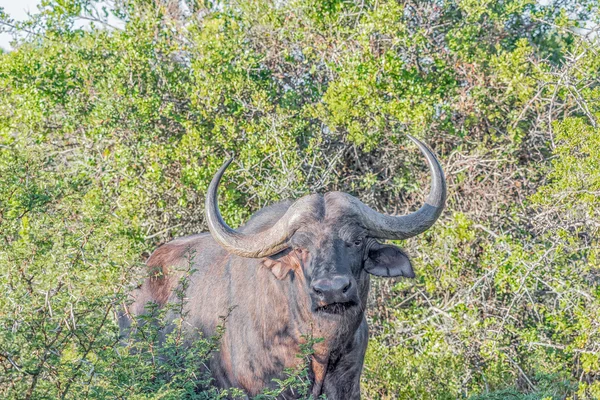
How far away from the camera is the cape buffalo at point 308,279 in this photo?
5.33 metres

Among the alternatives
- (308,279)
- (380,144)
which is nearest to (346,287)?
(308,279)

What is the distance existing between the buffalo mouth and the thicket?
2.30 m

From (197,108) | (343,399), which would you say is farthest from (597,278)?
(197,108)

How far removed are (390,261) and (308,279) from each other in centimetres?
70

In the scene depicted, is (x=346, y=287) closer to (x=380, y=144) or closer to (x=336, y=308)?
(x=336, y=308)

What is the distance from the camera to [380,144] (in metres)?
8.88

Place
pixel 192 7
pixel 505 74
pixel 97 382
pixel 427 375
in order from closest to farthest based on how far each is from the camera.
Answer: pixel 97 382 → pixel 427 375 → pixel 505 74 → pixel 192 7

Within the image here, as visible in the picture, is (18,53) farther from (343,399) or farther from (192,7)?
(343,399)

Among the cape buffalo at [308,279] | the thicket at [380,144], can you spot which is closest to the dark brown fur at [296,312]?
the cape buffalo at [308,279]

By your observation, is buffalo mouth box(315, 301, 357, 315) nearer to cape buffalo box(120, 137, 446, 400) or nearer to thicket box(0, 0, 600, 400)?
cape buffalo box(120, 137, 446, 400)

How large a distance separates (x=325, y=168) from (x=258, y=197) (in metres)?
0.81

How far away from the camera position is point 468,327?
774 cm

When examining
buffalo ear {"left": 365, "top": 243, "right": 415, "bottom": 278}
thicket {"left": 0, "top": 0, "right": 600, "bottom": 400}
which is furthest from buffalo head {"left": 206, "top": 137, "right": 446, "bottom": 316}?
thicket {"left": 0, "top": 0, "right": 600, "bottom": 400}

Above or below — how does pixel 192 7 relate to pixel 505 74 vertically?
above
